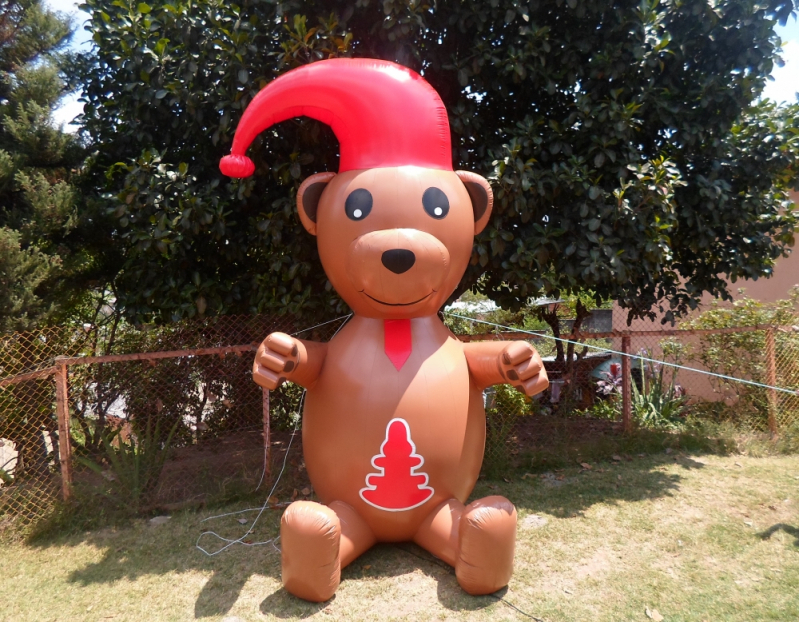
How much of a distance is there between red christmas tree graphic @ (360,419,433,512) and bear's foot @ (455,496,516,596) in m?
0.38

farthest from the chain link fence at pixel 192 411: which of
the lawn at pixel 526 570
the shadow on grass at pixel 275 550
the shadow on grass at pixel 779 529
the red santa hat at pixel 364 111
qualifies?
the red santa hat at pixel 364 111

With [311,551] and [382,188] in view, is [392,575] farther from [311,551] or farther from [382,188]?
[382,188]

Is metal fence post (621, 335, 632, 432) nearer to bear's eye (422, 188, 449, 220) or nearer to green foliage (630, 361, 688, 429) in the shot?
green foliage (630, 361, 688, 429)

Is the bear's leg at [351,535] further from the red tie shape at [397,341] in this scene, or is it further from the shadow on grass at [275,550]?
the red tie shape at [397,341]

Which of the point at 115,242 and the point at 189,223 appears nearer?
the point at 189,223

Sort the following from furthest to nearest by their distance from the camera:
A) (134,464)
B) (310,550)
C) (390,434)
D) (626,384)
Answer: (626,384) → (134,464) → (390,434) → (310,550)

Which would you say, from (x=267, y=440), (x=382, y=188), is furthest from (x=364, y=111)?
(x=267, y=440)

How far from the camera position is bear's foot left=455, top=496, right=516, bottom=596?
3.23 m

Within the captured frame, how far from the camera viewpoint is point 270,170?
5086 mm

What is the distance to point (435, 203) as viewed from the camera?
142 inches

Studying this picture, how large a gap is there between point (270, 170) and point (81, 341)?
8.11 ft

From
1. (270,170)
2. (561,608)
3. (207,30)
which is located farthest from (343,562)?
(207,30)

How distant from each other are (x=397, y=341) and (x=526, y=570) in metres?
1.75

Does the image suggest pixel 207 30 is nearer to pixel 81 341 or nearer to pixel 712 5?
pixel 81 341
